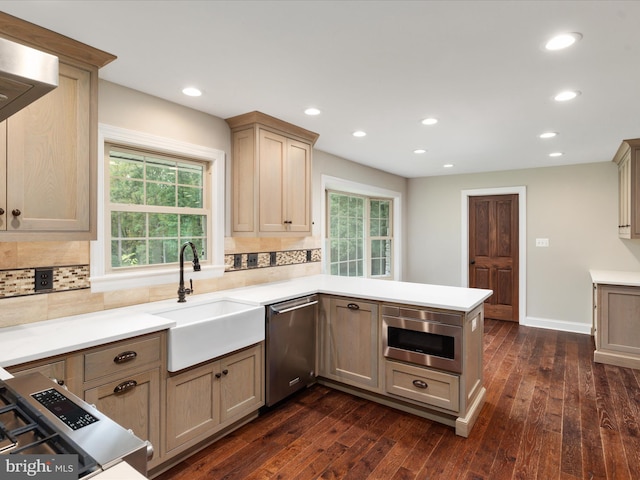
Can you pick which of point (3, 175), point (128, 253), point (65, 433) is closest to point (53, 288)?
point (128, 253)

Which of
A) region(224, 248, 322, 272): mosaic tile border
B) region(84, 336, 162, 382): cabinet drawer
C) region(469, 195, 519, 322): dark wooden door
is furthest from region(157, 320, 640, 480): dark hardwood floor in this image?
region(469, 195, 519, 322): dark wooden door

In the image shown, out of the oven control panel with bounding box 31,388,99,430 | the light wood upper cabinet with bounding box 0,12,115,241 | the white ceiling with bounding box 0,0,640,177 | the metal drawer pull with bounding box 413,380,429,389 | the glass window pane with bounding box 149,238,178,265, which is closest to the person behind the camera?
the oven control panel with bounding box 31,388,99,430

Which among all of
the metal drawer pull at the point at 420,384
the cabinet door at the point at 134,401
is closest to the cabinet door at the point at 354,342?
the metal drawer pull at the point at 420,384

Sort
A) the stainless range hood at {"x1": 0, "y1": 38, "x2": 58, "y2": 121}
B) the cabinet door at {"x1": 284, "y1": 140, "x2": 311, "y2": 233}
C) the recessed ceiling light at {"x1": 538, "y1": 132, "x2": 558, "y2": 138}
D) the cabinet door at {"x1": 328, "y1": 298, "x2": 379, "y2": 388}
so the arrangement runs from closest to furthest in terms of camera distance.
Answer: the stainless range hood at {"x1": 0, "y1": 38, "x2": 58, "y2": 121} → the cabinet door at {"x1": 328, "y1": 298, "x2": 379, "y2": 388} → the cabinet door at {"x1": 284, "y1": 140, "x2": 311, "y2": 233} → the recessed ceiling light at {"x1": 538, "y1": 132, "x2": 558, "y2": 138}

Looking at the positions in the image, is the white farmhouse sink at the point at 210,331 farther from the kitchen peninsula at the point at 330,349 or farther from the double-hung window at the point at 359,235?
the double-hung window at the point at 359,235

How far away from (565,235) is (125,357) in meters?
5.54

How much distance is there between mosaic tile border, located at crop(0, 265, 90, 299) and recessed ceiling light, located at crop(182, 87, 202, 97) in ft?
4.41

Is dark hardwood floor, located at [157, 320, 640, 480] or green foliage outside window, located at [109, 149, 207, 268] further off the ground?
green foliage outside window, located at [109, 149, 207, 268]

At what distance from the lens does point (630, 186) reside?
3910 millimetres

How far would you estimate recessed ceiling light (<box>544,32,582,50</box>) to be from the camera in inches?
70.6

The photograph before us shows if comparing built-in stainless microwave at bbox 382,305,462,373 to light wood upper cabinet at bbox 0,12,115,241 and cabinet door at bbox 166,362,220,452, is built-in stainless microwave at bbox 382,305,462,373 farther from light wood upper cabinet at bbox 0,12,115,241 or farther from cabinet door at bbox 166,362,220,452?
light wood upper cabinet at bbox 0,12,115,241

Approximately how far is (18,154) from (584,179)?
6010 mm

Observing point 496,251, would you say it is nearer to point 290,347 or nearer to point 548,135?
point 548,135

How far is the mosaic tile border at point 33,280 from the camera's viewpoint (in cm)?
198
